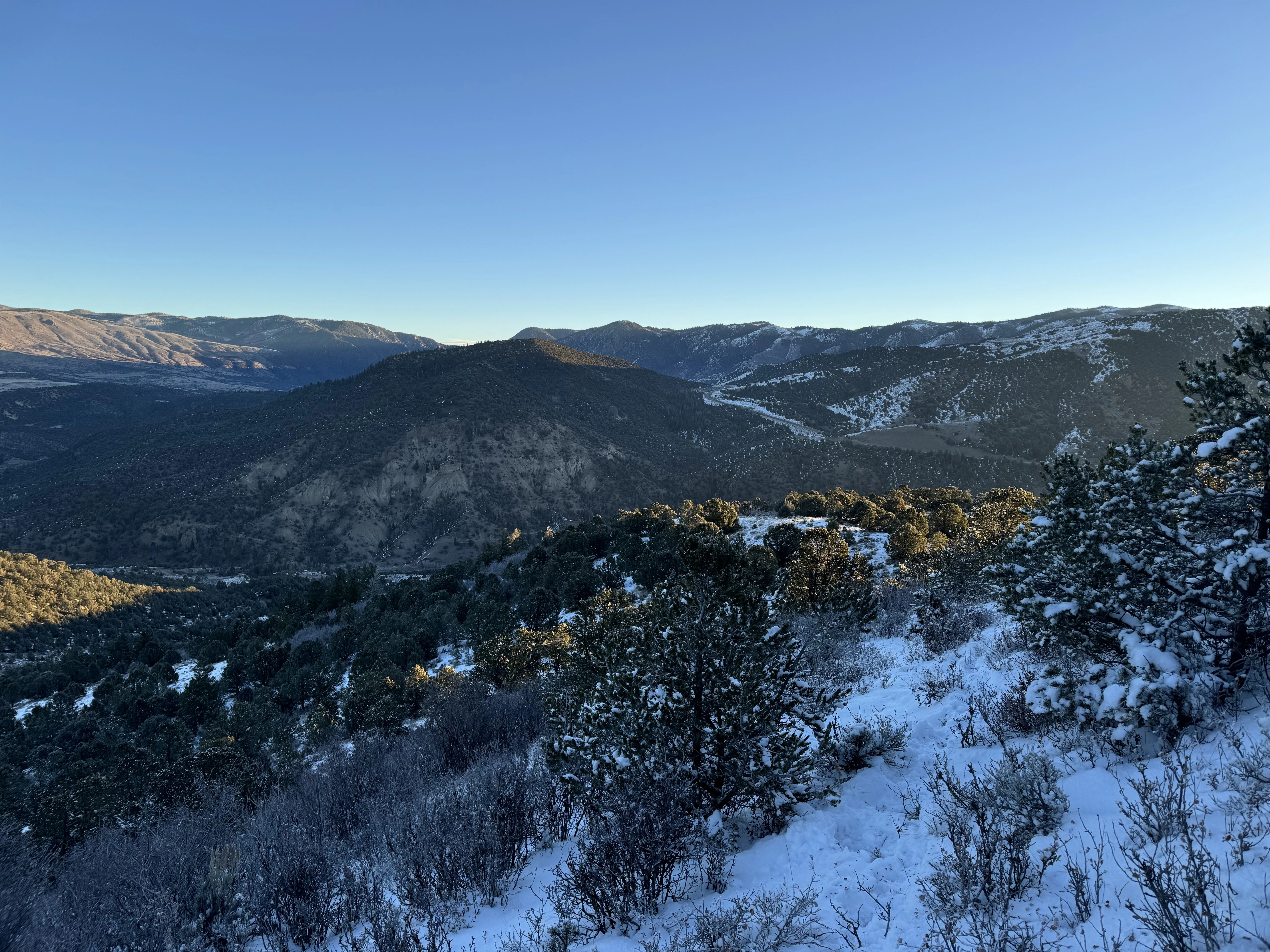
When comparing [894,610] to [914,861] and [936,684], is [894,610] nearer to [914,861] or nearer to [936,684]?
[936,684]

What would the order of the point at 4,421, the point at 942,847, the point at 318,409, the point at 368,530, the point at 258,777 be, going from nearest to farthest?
the point at 942,847 < the point at 258,777 < the point at 368,530 < the point at 318,409 < the point at 4,421

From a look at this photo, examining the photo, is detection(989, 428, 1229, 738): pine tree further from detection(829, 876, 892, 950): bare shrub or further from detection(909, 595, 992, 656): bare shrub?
detection(909, 595, 992, 656): bare shrub

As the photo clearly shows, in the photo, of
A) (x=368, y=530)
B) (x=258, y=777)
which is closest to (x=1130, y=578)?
(x=258, y=777)

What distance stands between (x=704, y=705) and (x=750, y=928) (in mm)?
1980

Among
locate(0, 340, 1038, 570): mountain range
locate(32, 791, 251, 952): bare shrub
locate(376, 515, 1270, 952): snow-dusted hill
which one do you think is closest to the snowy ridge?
A: locate(0, 340, 1038, 570): mountain range

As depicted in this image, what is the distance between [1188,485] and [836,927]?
17.8 feet

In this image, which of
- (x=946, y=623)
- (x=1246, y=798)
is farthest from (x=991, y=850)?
A: (x=946, y=623)

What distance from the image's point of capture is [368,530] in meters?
70.6

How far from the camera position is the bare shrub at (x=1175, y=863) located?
8.87 feet

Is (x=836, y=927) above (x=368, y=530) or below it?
above

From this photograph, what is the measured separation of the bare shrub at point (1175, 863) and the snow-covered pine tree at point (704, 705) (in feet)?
8.00

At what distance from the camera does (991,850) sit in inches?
152

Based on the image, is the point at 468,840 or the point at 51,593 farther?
the point at 51,593

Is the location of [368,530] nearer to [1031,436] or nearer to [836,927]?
[836,927]
